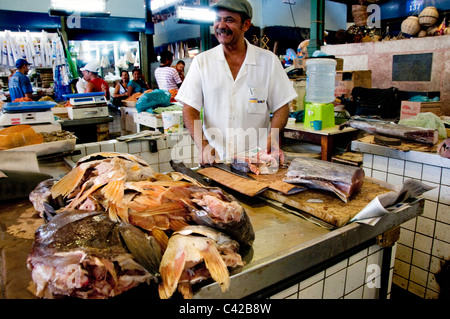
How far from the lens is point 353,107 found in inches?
229

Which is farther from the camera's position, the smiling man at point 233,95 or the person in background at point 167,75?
the person in background at point 167,75

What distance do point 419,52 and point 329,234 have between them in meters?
6.97

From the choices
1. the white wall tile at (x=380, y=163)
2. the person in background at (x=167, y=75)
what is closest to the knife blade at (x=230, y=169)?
the white wall tile at (x=380, y=163)

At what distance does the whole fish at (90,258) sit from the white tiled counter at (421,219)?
2.72 m

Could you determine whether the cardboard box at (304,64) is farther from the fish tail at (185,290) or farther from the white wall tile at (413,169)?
the fish tail at (185,290)

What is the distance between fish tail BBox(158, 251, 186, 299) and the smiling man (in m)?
1.91

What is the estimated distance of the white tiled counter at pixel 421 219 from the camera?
2990 millimetres

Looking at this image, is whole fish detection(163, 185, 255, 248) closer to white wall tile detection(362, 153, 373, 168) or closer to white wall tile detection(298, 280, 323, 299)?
white wall tile detection(298, 280, 323, 299)

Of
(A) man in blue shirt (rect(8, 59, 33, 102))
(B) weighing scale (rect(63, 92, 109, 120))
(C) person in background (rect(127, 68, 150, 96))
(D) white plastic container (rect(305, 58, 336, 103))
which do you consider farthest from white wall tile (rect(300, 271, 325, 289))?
(C) person in background (rect(127, 68, 150, 96))

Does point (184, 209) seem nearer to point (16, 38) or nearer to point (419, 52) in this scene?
point (419, 52)

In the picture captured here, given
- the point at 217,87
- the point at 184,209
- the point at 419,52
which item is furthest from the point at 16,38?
the point at 419,52

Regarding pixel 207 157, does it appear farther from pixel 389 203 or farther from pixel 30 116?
pixel 30 116

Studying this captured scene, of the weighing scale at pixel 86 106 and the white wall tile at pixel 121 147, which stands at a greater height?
the weighing scale at pixel 86 106
